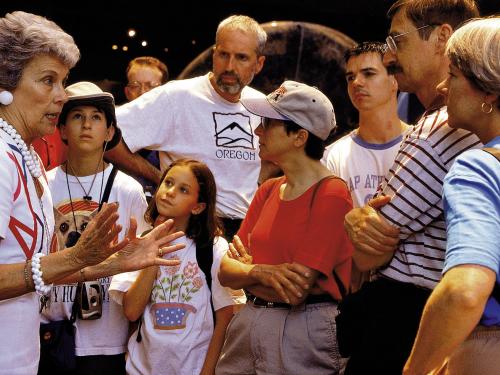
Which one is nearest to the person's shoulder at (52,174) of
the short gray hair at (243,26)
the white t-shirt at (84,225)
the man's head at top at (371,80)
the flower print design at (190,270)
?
the white t-shirt at (84,225)

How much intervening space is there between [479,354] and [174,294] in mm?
1740

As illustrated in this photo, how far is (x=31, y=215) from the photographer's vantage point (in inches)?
94.7

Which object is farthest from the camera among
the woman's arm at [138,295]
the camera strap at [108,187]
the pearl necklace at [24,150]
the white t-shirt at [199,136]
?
the white t-shirt at [199,136]

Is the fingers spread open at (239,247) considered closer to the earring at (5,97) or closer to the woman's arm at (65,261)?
the woman's arm at (65,261)

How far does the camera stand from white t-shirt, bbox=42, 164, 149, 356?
135 inches

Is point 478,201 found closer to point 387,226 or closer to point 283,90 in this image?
point 387,226

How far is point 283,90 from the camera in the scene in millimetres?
3250

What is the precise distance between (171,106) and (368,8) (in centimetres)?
326

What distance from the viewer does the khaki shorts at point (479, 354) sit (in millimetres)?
1904

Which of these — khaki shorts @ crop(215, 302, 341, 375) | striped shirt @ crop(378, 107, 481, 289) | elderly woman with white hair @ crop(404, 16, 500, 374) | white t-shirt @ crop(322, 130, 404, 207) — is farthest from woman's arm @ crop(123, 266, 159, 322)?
elderly woman with white hair @ crop(404, 16, 500, 374)

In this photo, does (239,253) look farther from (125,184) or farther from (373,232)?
(373,232)


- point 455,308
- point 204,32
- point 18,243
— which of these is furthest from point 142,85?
point 455,308

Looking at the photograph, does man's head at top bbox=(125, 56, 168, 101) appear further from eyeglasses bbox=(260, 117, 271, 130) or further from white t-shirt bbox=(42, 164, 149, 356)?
eyeglasses bbox=(260, 117, 271, 130)

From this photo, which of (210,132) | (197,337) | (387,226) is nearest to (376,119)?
(210,132)
